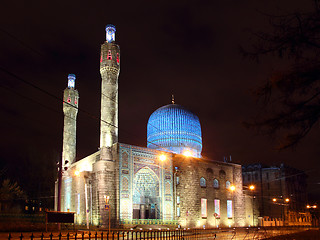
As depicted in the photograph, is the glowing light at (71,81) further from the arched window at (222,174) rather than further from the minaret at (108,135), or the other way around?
the arched window at (222,174)

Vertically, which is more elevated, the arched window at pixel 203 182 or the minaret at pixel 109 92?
the minaret at pixel 109 92

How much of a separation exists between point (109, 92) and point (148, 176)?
913cm

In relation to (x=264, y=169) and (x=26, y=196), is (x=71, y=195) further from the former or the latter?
(x=264, y=169)

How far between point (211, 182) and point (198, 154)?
4660 millimetres

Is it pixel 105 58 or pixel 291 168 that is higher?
pixel 105 58

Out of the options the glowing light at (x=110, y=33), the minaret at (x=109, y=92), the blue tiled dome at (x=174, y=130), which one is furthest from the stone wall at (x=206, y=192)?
the glowing light at (x=110, y=33)

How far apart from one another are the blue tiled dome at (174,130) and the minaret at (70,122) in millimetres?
9076

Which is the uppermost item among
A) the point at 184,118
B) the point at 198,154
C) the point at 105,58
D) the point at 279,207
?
the point at 105,58

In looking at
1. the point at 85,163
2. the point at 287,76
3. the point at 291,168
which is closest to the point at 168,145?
the point at 85,163

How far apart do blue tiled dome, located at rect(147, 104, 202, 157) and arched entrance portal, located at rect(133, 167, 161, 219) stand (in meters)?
6.38

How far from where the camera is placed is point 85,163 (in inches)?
1421

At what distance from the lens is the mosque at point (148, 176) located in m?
30.1

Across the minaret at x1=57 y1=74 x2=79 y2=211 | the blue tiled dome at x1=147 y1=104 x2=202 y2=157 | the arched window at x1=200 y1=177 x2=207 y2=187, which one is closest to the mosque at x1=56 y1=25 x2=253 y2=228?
the blue tiled dome at x1=147 y1=104 x2=202 y2=157

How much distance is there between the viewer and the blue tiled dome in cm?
4112
